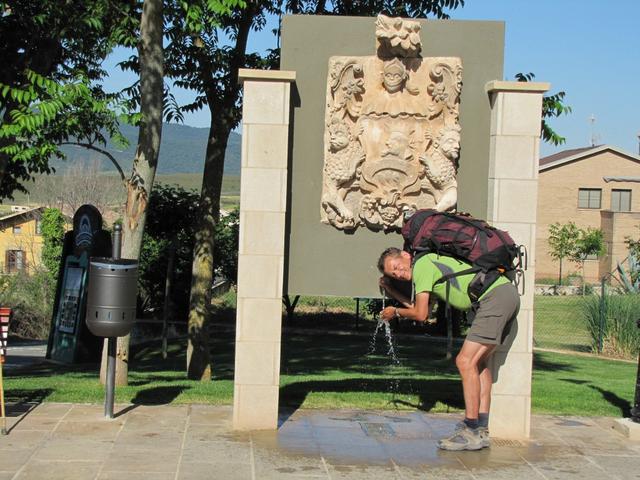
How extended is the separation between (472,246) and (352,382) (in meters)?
4.33

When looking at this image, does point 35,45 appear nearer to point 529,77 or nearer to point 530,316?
point 529,77

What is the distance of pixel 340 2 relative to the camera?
16.5m

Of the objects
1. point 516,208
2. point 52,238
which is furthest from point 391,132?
point 52,238

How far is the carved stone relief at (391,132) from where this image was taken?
8.61 m

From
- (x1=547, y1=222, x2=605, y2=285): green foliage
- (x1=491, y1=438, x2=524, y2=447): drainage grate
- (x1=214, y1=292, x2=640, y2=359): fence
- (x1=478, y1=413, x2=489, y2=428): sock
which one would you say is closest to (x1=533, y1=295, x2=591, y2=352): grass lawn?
(x1=214, y1=292, x2=640, y2=359): fence

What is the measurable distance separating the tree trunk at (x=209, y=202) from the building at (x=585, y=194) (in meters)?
48.7

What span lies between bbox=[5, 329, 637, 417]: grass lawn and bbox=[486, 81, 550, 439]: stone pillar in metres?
1.18

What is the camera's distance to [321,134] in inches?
344

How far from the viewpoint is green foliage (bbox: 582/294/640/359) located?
21609mm

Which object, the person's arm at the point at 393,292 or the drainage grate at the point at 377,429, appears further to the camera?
the drainage grate at the point at 377,429

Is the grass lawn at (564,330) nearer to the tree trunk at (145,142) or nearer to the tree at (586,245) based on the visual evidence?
the tree trunk at (145,142)

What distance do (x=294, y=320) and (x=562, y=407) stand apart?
17294 millimetres

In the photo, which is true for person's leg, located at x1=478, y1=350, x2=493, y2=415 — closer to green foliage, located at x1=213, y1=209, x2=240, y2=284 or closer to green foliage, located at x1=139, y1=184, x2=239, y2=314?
green foliage, located at x1=139, y1=184, x2=239, y2=314

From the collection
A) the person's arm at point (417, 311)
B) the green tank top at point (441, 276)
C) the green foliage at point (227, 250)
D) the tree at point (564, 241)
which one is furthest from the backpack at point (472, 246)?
the tree at point (564, 241)
